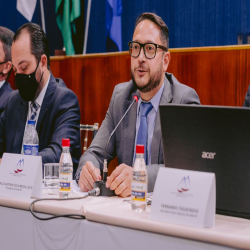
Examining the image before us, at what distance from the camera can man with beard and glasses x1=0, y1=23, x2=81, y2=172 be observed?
234 centimetres

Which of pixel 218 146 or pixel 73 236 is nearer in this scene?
pixel 218 146

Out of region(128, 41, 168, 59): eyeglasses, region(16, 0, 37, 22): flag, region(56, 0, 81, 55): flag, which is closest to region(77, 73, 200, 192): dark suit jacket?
region(128, 41, 168, 59): eyeglasses

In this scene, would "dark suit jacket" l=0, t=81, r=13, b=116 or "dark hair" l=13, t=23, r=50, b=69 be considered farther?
"dark suit jacket" l=0, t=81, r=13, b=116

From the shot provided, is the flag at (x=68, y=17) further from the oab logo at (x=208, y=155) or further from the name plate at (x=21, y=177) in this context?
the oab logo at (x=208, y=155)

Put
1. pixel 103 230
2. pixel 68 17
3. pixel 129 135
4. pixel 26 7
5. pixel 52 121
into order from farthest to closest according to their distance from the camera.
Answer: pixel 26 7
pixel 68 17
pixel 52 121
pixel 129 135
pixel 103 230

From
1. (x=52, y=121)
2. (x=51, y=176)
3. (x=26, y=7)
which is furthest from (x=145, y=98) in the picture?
(x=26, y=7)

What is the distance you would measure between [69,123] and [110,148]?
325 mm

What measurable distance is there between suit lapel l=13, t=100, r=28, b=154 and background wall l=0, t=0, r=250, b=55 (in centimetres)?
231

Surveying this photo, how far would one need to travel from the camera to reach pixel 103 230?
1.23m

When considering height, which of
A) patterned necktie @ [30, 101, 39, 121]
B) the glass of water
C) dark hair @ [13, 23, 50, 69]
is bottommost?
the glass of water

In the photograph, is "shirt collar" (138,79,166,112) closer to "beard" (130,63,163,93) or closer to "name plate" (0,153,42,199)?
"beard" (130,63,163,93)

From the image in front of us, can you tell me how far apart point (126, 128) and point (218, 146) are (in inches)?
37.9

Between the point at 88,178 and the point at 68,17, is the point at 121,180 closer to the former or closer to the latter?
the point at 88,178

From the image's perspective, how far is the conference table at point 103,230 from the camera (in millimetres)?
1060
